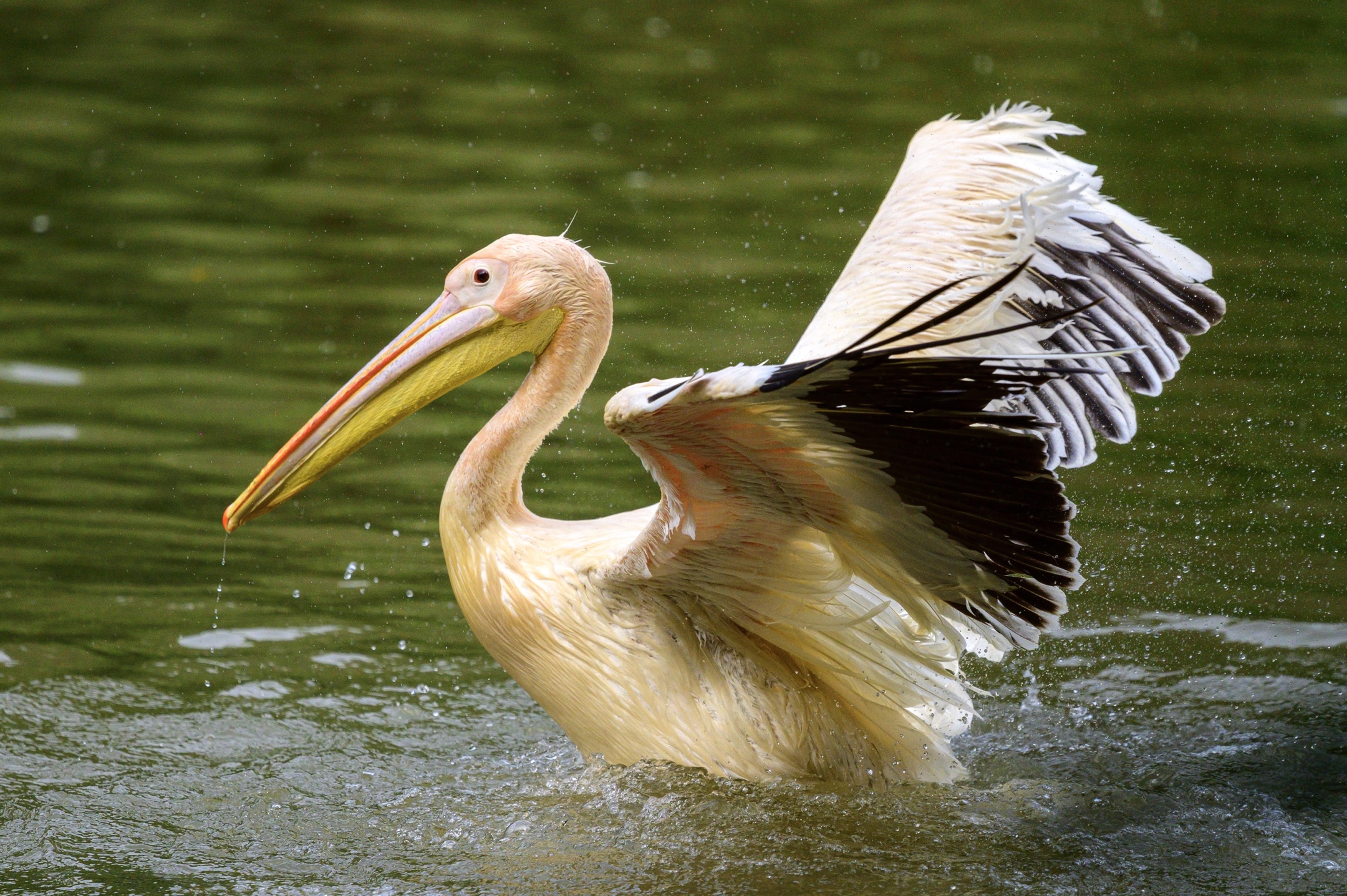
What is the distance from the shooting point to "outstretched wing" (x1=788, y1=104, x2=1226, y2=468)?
4.43 meters

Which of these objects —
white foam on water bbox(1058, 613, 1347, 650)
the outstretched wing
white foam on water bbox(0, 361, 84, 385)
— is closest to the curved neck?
the outstretched wing

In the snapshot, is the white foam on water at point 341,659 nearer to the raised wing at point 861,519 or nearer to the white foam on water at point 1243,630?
the raised wing at point 861,519

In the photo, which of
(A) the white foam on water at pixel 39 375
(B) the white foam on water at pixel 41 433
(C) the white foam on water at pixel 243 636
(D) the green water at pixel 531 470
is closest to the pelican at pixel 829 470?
(D) the green water at pixel 531 470

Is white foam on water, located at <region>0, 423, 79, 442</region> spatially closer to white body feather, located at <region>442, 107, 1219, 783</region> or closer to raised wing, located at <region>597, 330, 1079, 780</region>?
white body feather, located at <region>442, 107, 1219, 783</region>

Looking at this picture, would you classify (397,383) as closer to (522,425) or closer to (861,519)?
(522,425)

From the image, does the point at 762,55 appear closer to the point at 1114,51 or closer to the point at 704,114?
the point at 704,114

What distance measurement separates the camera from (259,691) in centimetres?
492

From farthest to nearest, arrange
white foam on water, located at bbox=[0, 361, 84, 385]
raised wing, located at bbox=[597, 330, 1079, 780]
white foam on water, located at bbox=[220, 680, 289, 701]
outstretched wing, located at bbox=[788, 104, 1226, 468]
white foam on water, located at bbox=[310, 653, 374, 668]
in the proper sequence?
1. white foam on water, located at bbox=[0, 361, 84, 385]
2. white foam on water, located at bbox=[310, 653, 374, 668]
3. white foam on water, located at bbox=[220, 680, 289, 701]
4. outstretched wing, located at bbox=[788, 104, 1226, 468]
5. raised wing, located at bbox=[597, 330, 1079, 780]

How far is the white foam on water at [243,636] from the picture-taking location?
5156mm

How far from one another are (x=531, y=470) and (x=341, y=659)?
1.42m

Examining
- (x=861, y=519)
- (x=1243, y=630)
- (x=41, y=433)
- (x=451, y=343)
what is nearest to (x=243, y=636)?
(x=451, y=343)

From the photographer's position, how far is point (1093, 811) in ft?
13.9

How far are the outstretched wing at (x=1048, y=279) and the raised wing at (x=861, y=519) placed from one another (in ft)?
2.43

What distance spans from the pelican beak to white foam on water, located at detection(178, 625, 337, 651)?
1020mm
